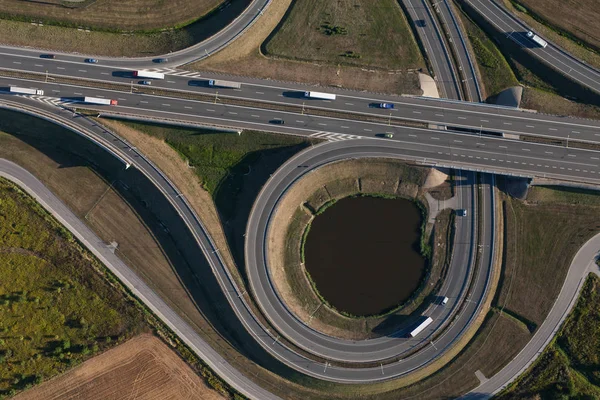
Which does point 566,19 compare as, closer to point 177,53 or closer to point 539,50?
point 539,50

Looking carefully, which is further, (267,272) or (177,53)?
(177,53)

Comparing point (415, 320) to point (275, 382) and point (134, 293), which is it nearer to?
point (275, 382)

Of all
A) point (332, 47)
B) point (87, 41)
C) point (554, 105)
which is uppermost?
point (87, 41)

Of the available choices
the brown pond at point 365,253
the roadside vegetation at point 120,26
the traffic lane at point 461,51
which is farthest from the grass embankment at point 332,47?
the brown pond at point 365,253

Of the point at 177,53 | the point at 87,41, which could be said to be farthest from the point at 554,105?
the point at 87,41

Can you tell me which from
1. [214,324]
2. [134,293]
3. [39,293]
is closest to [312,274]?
[214,324]

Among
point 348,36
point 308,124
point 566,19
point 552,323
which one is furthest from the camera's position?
point 566,19

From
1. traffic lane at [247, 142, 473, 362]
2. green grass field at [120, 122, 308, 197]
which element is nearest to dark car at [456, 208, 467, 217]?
traffic lane at [247, 142, 473, 362]
